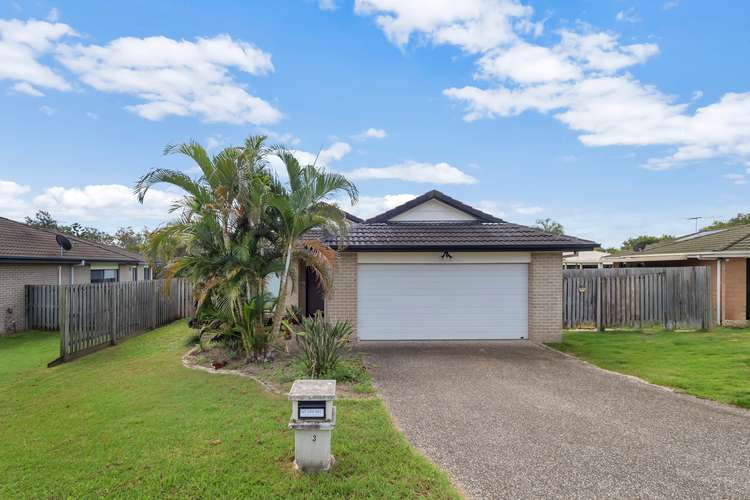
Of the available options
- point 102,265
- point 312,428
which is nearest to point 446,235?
point 312,428

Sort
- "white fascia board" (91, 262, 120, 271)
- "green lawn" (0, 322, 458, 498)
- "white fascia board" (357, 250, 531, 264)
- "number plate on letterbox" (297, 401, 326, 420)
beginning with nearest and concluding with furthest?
"green lawn" (0, 322, 458, 498)
"number plate on letterbox" (297, 401, 326, 420)
"white fascia board" (357, 250, 531, 264)
"white fascia board" (91, 262, 120, 271)

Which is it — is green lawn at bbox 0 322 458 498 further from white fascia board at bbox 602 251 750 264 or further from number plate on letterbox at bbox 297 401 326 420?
white fascia board at bbox 602 251 750 264

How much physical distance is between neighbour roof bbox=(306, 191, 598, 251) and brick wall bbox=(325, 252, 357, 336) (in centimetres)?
43

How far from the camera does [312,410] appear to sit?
145 inches

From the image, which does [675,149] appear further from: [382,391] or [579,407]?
[382,391]

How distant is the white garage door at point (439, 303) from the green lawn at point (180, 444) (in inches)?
168

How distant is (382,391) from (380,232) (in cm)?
541

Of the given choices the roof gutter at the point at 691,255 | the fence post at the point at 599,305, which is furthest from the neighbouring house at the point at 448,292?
the roof gutter at the point at 691,255

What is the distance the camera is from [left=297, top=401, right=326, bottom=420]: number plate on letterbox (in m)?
3.66

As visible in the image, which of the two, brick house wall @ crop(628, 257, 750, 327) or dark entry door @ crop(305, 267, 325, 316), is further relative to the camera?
brick house wall @ crop(628, 257, 750, 327)

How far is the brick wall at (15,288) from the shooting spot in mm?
12438

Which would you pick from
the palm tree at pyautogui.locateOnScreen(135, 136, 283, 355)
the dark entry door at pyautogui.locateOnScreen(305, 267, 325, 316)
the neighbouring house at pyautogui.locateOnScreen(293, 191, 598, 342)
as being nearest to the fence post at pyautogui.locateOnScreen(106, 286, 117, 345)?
the palm tree at pyautogui.locateOnScreen(135, 136, 283, 355)

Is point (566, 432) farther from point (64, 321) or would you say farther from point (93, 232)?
point (93, 232)

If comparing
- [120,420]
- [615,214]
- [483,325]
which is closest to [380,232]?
[483,325]
